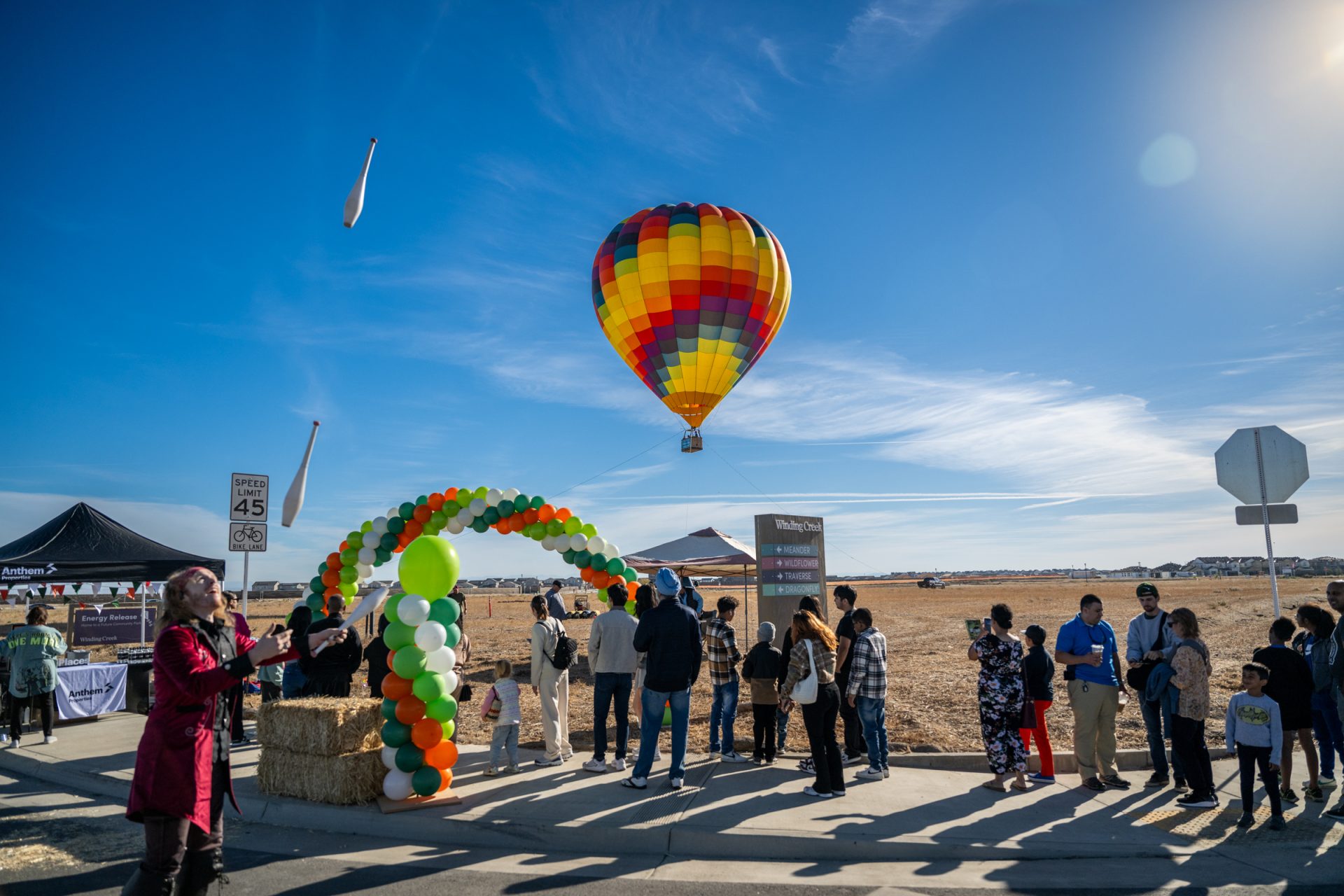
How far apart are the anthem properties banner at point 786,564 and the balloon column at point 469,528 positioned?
9.37 feet

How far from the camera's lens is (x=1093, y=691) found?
7.80 m

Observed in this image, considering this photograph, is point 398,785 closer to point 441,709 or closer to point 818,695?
point 441,709

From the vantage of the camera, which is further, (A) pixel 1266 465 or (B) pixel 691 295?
(B) pixel 691 295

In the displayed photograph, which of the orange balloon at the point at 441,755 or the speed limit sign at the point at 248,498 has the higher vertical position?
the speed limit sign at the point at 248,498

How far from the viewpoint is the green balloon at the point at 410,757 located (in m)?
7.05

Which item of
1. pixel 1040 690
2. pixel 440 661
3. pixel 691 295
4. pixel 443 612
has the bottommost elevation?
pixel 1040 690

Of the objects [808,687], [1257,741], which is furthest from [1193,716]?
[808,687]

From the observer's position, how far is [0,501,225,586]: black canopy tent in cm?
1430

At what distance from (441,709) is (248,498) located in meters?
5.49

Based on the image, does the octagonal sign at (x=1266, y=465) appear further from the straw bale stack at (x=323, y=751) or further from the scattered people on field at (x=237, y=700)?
the scattered people on field at (x=237, y=700)

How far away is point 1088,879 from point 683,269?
14.3 metres

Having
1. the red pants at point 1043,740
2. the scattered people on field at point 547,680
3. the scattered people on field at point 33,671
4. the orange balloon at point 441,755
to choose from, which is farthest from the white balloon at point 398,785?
the scattered people on field at point 33,671

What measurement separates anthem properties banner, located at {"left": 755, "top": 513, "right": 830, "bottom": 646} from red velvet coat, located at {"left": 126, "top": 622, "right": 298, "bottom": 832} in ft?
33.5

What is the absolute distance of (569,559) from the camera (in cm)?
1209
